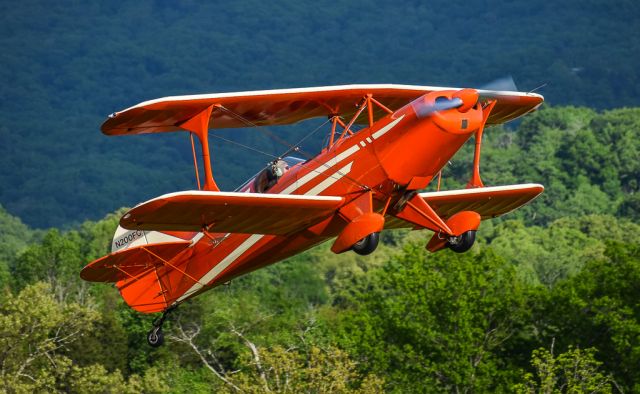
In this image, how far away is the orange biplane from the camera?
19.2 metres

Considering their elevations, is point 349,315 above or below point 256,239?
below

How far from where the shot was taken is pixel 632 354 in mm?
40125

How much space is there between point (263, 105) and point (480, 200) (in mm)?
3603

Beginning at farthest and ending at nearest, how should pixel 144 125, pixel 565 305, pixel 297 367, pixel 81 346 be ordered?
pixel 81 346 → pixel 565 305 → pixel 297 367 → pixel 144 125

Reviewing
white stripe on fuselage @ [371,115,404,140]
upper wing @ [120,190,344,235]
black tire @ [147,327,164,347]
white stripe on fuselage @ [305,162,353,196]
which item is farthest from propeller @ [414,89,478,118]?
black tire @ [147,327,164,347]

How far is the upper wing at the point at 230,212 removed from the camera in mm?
18625

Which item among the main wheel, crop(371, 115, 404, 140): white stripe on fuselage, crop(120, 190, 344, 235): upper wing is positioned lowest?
the main wheel

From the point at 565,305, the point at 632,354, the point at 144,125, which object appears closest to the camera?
the point at 144,125

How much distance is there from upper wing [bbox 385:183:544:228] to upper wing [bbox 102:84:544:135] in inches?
54.3

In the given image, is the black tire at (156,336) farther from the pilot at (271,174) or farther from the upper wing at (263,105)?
the pilot at (271,174)

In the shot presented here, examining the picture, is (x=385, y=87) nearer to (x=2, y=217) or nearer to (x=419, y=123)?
(x=419, y=123)

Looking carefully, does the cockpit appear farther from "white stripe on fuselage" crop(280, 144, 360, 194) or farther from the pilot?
"white stripe on fuselage" crop(280, 144, 360, 194)

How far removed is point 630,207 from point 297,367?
8213 centimetres

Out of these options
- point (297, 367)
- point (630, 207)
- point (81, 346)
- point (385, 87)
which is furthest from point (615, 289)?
point (630, 207)
